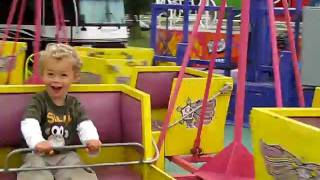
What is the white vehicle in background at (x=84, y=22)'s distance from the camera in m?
14.0

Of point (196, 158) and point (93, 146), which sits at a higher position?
point (93, 146)

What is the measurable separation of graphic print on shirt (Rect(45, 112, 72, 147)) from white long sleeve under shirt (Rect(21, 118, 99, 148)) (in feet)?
0.25

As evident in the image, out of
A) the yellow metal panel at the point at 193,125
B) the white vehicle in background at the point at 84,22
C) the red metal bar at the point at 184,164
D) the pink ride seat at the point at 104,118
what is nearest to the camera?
the pink ride seat at the point at 104,118

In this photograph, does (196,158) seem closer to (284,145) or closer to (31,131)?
(31,131)

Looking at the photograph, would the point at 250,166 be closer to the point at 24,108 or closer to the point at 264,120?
the point at 264,120

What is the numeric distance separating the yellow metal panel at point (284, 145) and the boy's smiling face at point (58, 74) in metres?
1.05

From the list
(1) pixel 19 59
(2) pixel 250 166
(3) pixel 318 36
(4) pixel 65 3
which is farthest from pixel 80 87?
(4) pixel 65 3

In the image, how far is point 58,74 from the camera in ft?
11.5

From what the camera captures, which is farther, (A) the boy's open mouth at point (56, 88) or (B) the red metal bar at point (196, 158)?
(B) the red metal bar at point (196, 158)

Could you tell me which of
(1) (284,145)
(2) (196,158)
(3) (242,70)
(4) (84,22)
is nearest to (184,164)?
(2) (196,158)

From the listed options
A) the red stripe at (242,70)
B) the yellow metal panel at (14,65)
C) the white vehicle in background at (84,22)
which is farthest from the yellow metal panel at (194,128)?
the white vehicle in background at (84,22)

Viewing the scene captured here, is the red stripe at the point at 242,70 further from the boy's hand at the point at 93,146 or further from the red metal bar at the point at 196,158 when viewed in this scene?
the red metal bar at the point at 196,158

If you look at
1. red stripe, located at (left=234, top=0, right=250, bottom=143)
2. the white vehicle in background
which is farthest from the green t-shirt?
the white vehicle in background

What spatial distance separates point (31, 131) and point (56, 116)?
20cm
